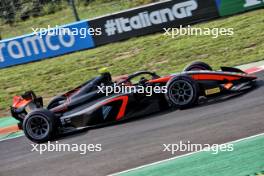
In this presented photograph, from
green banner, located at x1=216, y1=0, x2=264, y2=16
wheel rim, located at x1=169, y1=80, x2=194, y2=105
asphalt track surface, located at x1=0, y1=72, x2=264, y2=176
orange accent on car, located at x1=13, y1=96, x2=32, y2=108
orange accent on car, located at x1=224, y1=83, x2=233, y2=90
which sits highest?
green banner, located at x1=216, y1=0, x2=264, y2=16

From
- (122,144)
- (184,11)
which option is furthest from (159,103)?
(184,11)

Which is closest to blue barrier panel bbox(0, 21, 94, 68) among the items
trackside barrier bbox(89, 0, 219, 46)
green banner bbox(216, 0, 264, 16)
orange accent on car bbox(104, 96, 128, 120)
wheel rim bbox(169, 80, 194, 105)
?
trackside barrier bbox(89, 0, 219, 46)

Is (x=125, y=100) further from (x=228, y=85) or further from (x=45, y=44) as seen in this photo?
(x=45, y=44)

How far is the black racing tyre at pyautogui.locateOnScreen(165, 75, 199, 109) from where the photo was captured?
31.1 feet

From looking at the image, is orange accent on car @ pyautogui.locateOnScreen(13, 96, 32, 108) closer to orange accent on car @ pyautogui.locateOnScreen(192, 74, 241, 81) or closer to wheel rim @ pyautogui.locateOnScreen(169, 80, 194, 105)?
wheel rim @ pyautogui.locateOnScreen(169, 80, 194, 105)

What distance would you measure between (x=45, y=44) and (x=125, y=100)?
9532 mm

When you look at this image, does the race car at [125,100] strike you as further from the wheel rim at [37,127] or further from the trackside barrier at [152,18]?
the trackside barrier at [152,18]

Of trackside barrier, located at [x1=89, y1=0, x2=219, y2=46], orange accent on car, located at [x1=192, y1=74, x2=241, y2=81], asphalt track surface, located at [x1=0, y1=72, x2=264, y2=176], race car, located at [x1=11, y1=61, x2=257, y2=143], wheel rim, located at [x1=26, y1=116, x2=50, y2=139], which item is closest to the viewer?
asphalt track surface, located at [x1=0, y1=72, x2=264, y2=176]

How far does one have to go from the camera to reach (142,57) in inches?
679

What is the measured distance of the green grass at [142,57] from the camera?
15711mm

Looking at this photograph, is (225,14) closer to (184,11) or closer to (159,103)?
(184,11)

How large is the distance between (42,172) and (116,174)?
1406 mm

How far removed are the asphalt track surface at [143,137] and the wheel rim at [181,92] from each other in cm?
20

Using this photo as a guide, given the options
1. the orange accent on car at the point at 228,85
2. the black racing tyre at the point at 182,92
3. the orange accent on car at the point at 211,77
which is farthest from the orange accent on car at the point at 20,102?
the orange accent on car at the point at 228,85
